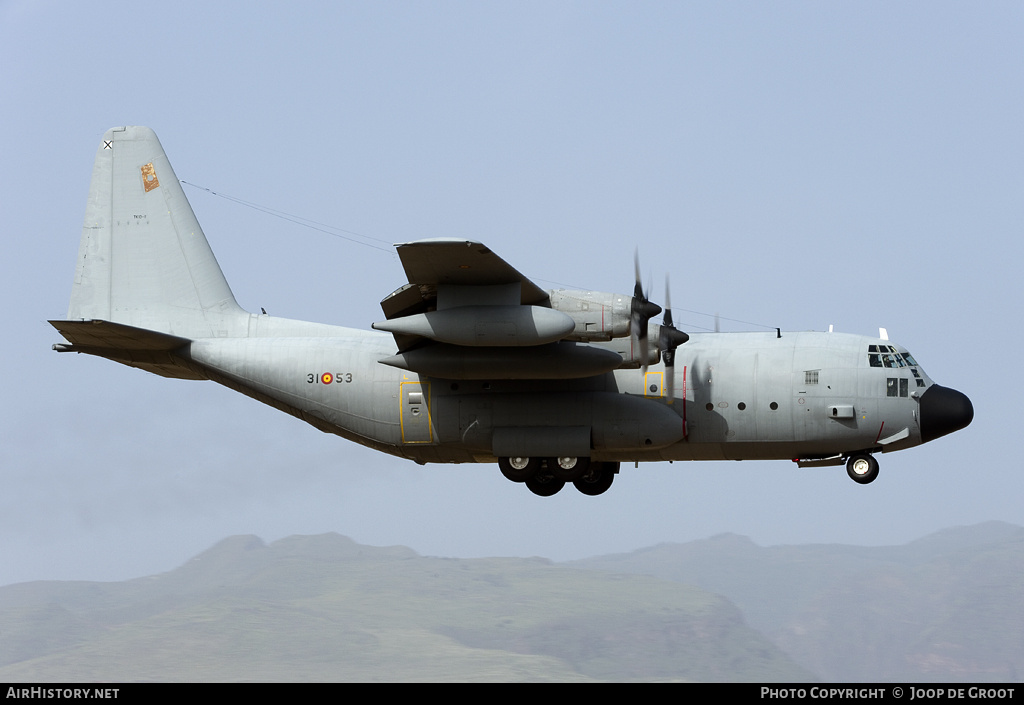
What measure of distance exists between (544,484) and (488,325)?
15.5 ft

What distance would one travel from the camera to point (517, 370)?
2309 cm

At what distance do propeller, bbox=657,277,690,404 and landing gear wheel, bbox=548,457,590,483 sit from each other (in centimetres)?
215

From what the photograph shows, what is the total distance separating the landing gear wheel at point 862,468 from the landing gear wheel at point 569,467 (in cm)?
516

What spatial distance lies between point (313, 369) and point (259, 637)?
11666cm

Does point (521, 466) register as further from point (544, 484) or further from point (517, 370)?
point (517, 370)

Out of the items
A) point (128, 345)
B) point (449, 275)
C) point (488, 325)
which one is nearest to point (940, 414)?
point (488, 325)

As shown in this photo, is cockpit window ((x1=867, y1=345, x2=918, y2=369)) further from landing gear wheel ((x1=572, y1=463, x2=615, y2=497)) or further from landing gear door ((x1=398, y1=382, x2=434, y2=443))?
landing gear door ((x1=398, y1=382, x2=434, y2=443))

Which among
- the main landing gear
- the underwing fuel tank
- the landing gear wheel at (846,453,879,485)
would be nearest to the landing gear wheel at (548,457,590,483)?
the main landing gear

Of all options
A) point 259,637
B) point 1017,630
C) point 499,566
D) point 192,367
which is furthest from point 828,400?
point 1017,630

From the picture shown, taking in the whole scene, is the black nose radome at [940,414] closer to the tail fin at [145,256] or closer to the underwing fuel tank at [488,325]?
the underwing fuel tank at [488,325]

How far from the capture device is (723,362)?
24078 mm
